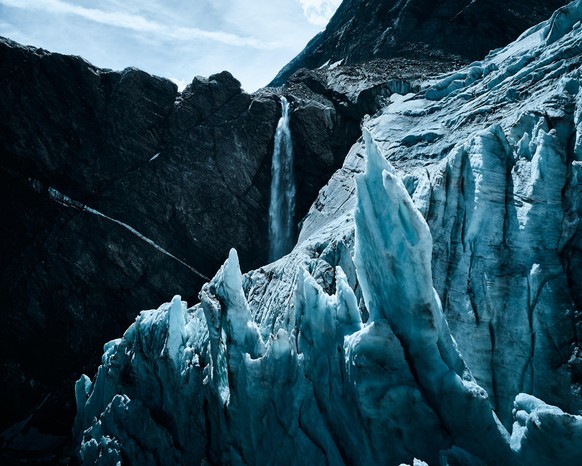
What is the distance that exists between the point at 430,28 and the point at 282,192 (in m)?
28.1

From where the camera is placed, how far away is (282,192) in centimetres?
3750

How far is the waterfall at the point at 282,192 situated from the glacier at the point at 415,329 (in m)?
14.8

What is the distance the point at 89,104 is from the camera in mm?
36094

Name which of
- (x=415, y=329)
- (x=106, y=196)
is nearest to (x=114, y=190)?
(x=106, y=196)

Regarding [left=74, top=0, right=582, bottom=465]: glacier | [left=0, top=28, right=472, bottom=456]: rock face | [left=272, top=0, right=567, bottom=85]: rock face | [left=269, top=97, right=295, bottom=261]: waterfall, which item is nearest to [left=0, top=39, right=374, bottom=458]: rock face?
[left=0, top=28, right=472, bottom=456]: rock face

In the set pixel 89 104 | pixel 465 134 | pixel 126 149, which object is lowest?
pixel 465 134

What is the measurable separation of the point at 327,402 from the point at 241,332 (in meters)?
4.71

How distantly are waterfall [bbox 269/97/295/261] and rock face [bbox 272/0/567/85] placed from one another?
19.5 m

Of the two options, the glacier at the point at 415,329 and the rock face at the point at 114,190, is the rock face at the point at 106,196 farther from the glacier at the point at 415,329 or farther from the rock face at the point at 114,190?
the glacier at the point at 415,329

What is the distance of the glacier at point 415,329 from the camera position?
10.2 metres

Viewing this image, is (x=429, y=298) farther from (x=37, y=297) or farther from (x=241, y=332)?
(x=37, y=297)

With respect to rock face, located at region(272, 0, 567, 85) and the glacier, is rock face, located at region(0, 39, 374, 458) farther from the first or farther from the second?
rock face, located at region(272, 0, 567, 85)

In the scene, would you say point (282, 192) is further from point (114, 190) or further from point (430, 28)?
point (430, 28)

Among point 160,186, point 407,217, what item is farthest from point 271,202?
point 407,217
